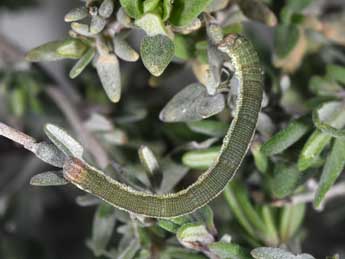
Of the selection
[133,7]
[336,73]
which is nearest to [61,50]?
[133,7]

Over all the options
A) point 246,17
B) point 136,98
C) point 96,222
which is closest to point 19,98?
point 136,98

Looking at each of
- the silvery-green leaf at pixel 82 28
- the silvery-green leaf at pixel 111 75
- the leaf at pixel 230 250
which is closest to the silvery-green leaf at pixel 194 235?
the leaf at pixel 230 250

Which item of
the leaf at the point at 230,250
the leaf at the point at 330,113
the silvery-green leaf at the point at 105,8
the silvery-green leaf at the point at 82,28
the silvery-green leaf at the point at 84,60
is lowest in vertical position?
the leaf at the point at 230,250

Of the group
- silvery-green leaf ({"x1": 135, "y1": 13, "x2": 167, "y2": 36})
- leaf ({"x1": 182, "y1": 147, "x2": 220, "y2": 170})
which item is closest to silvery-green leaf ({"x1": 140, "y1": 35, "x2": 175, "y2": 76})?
silvery-green leaf ({"x1": 135, "y1": 13, "x2": 167, "y2": 36})

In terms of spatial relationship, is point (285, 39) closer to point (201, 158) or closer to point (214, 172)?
point (201, 158)

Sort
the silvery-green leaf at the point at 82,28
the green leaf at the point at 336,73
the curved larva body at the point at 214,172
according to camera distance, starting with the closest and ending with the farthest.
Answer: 1. the curved larva body at the point at 214,172
2. the silvery-green leaf at the point at 82,28
3. the green leaf at the point at 336,73

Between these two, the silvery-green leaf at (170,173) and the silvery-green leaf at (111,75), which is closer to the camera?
Result: the silvery-green leaf at (111,75)

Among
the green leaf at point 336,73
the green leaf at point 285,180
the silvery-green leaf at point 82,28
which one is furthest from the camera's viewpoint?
the green leaf at point 336,73

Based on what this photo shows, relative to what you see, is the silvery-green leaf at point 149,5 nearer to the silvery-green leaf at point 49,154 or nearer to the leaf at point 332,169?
the silvery-green leaf at point 49,154
